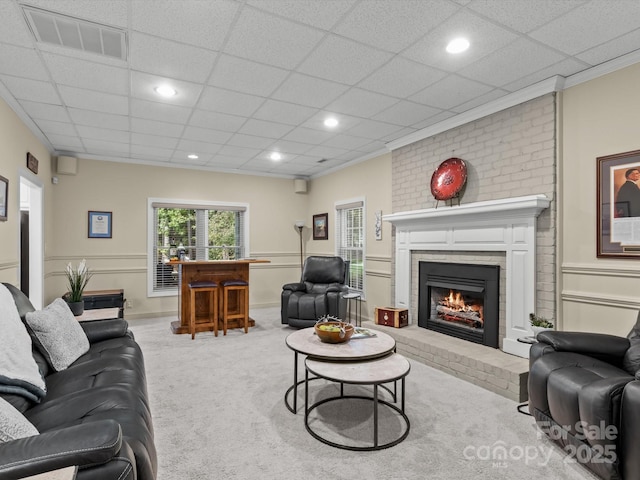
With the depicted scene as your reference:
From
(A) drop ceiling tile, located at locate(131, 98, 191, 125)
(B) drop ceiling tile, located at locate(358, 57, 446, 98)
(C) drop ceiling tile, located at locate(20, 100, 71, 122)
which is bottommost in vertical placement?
(C) drop ceiling tile, located at locate(20, 100, 71, 122)

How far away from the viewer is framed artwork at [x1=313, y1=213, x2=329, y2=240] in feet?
22.6

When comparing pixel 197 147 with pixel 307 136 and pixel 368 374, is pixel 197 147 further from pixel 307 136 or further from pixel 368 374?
pixel 368 374

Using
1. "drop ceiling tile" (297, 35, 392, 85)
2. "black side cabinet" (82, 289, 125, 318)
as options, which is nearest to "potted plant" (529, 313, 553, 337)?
"drop ceiling tile" (297, 35, 392, 85)

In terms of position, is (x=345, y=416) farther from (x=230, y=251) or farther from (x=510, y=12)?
(x=230, y=251)

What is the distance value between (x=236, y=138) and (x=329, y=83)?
80.0 inches

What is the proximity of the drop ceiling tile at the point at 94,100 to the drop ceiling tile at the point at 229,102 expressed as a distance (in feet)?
2.57

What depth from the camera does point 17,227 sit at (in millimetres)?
3910

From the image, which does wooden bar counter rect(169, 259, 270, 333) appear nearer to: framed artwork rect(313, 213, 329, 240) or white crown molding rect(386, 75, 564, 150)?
framed artwork rect(313, 213, 329, 240)

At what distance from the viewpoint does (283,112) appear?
390cm

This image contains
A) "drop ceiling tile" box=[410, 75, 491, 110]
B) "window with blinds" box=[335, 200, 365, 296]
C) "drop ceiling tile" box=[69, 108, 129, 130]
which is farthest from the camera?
"window with blinds" box=[335, 200, 365, 296]

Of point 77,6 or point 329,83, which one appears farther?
point 329,83

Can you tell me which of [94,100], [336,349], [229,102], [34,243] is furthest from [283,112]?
[34,243]

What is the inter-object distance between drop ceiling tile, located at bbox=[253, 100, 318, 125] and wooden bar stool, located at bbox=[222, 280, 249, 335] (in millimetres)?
2314

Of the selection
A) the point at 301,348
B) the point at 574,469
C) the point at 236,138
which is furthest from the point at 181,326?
the point at 574,469
